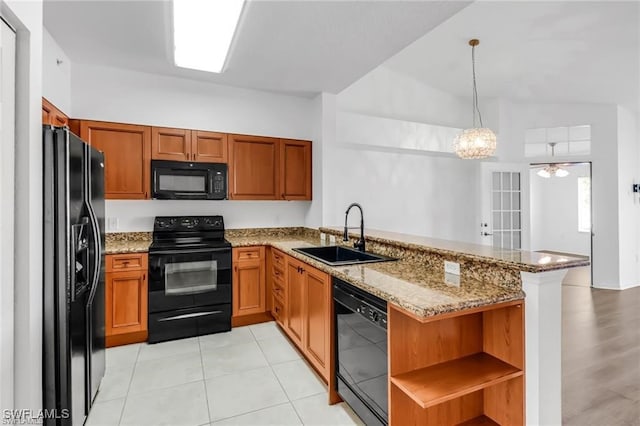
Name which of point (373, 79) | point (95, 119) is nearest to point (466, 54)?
point (373, 79)

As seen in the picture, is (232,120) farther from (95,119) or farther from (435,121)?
(435,121)

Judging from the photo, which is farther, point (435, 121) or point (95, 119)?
point (435, 121)

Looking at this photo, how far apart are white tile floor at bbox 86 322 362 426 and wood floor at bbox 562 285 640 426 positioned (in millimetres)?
1542

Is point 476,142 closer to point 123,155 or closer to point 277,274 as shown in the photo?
point 277,274

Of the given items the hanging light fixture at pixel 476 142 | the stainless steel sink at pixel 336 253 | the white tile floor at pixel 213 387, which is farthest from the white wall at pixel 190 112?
the hanging light fixture at pixel 476 142

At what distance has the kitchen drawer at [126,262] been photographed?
2.90 meters

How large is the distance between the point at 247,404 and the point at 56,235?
4.99ft

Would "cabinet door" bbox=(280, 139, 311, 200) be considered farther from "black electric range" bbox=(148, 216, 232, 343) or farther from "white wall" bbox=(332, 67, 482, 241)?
"black electric range" bbox=(148, 216, 232, 343)

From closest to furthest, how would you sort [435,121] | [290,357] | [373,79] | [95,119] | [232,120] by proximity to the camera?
[290,357] < [95,119] < [232,120] < [373,79] < [435,121]

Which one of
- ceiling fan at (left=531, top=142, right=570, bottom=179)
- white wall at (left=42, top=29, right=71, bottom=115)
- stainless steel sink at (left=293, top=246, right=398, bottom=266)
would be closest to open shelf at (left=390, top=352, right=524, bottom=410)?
stainless steel sink at (left=293, top=246, right=398, bottom=266)

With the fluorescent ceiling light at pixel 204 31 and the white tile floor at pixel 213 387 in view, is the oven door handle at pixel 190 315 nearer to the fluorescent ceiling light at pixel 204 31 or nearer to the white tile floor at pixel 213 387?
the white tile floor at pixel 213 387

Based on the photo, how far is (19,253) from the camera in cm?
145

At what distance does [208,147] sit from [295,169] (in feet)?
3.44

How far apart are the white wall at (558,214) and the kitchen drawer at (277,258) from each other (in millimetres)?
8414
